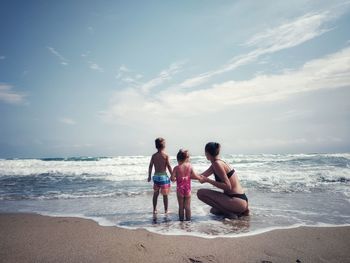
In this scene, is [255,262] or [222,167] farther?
[222,167]

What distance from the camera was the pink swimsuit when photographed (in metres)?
5.29

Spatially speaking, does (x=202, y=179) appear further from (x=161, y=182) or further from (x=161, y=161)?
(x=161, y=161)

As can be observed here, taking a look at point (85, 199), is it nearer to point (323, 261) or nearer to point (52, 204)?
point (52, 204)

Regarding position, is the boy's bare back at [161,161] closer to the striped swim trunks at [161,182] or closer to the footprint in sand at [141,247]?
the striped swim trunks at [161,182]

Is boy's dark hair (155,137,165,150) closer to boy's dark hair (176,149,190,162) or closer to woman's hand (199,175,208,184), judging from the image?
boy's dark hair (176,149,190,162)

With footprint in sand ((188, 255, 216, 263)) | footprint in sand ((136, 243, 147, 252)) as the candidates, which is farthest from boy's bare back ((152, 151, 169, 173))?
footprint in sand ((188, 255, 216, 263))

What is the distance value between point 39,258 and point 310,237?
3882 mm

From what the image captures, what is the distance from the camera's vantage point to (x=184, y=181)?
5309mm

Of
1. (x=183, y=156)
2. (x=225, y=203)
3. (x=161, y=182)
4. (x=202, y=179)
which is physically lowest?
(x=225, y=203)

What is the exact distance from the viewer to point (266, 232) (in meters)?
Answer: 4.42

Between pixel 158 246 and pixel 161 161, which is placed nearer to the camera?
pixel 158 246

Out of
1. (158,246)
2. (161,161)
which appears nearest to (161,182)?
(161,161)

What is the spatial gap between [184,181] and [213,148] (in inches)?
34.7

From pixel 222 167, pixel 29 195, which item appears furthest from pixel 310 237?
pixel 29 195
